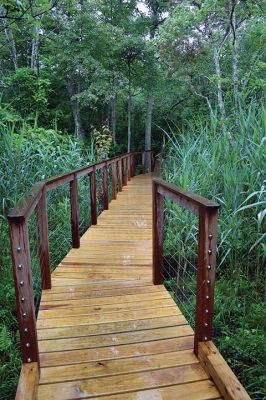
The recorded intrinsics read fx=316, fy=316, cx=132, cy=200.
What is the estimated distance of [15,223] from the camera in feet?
5.04

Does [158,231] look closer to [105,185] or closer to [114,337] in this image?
[114,337]

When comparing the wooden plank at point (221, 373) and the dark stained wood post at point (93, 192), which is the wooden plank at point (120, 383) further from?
the dark stained wood post at point (93, 192)

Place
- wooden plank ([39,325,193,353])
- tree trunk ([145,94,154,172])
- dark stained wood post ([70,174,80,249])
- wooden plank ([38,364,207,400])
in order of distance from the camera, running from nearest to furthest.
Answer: wooden plank ([38,364,207,400]) < wooden plank ([39,325,193,353]) < dark stained wood post ([70,174,80,249]) < tree trunk ([145,94,154,172])

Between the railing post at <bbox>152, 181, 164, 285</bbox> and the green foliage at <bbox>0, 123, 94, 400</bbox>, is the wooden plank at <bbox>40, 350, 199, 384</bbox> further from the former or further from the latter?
the railing post at <bbox>152, 181, 164, 285</bbox>

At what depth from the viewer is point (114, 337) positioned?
6.69ft

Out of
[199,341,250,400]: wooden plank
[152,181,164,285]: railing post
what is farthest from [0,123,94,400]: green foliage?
[199,341,250,400]: wooden plank

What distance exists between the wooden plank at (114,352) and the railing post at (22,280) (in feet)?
0.85

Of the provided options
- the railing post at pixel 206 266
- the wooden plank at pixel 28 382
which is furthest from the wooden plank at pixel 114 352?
the railing post at pixel 206 266

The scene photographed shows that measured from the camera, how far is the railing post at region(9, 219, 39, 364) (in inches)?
60.7

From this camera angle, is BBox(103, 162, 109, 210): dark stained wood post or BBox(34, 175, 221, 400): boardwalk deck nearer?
BBox(34, 175, 221, 400): boardwalk deck

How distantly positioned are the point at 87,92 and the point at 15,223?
8.25 meters

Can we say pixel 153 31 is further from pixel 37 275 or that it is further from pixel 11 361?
pixel 11 361

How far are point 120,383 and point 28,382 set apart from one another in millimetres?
463

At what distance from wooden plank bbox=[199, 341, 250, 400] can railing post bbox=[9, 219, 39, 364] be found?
0.93 m
